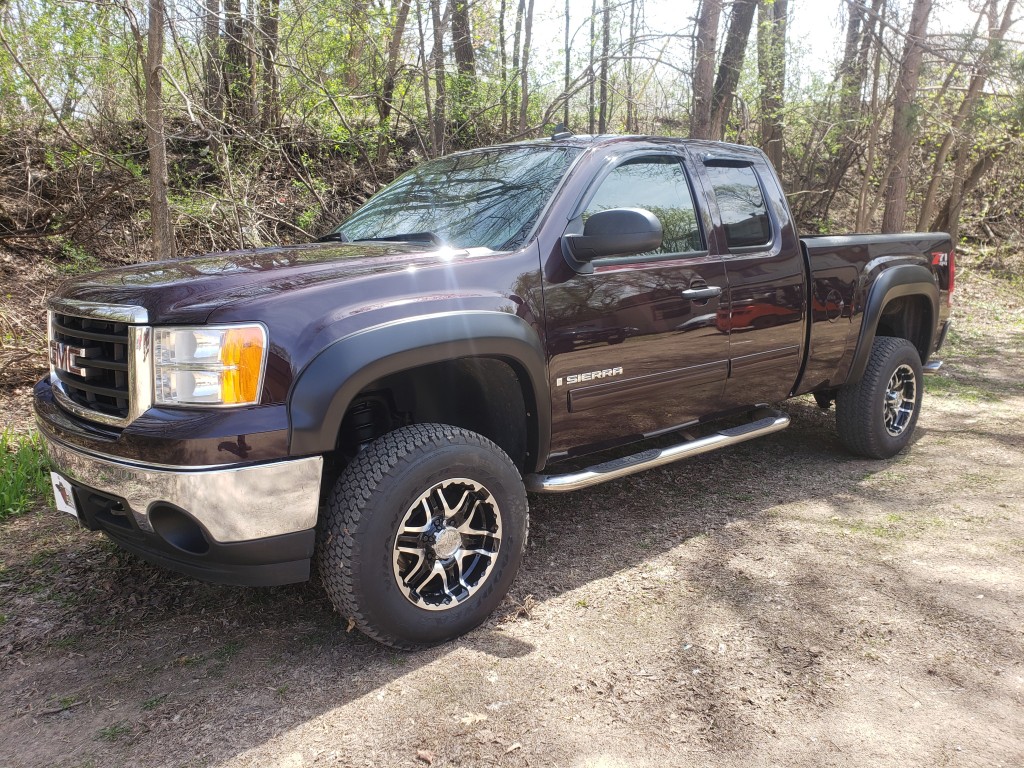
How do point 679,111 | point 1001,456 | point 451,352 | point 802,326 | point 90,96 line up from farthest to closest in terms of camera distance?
point 679,111 → point 90,96 → point 1001,456 → point 802,326 → point 451,352

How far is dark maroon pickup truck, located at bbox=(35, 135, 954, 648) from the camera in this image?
8.07 ft

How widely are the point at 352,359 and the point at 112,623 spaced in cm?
157

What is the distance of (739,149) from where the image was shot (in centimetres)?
447

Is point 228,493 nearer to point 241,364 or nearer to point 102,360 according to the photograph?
point 241,364

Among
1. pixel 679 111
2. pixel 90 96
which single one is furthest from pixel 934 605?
pixel 679 111

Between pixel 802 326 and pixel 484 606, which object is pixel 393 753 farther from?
pixel 802 326

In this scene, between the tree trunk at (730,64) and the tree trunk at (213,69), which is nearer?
→ the tree trunk at (213,69)

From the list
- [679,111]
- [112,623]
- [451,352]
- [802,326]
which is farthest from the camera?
[679,111]

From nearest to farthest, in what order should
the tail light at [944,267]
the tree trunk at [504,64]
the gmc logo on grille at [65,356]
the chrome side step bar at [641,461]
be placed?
the gmc logo on grille at [65,356] < the chrome side step bar at [641,461] < the tail light at [944,267] < the tree trunk at [504,64]

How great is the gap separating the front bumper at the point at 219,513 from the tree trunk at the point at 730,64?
9800 millimetres

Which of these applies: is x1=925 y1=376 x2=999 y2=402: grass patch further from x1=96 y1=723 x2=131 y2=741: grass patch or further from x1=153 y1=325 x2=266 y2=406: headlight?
x1=96 y1=723 x2=131 y2=741: grass patch

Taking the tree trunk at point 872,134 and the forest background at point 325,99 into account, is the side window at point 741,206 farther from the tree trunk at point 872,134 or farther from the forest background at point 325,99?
the tree trunk at point 872,134

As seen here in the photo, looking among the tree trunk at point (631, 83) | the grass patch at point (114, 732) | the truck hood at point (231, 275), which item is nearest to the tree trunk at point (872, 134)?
the tree trunk at point (631, 83)

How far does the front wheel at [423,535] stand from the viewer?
263cm
